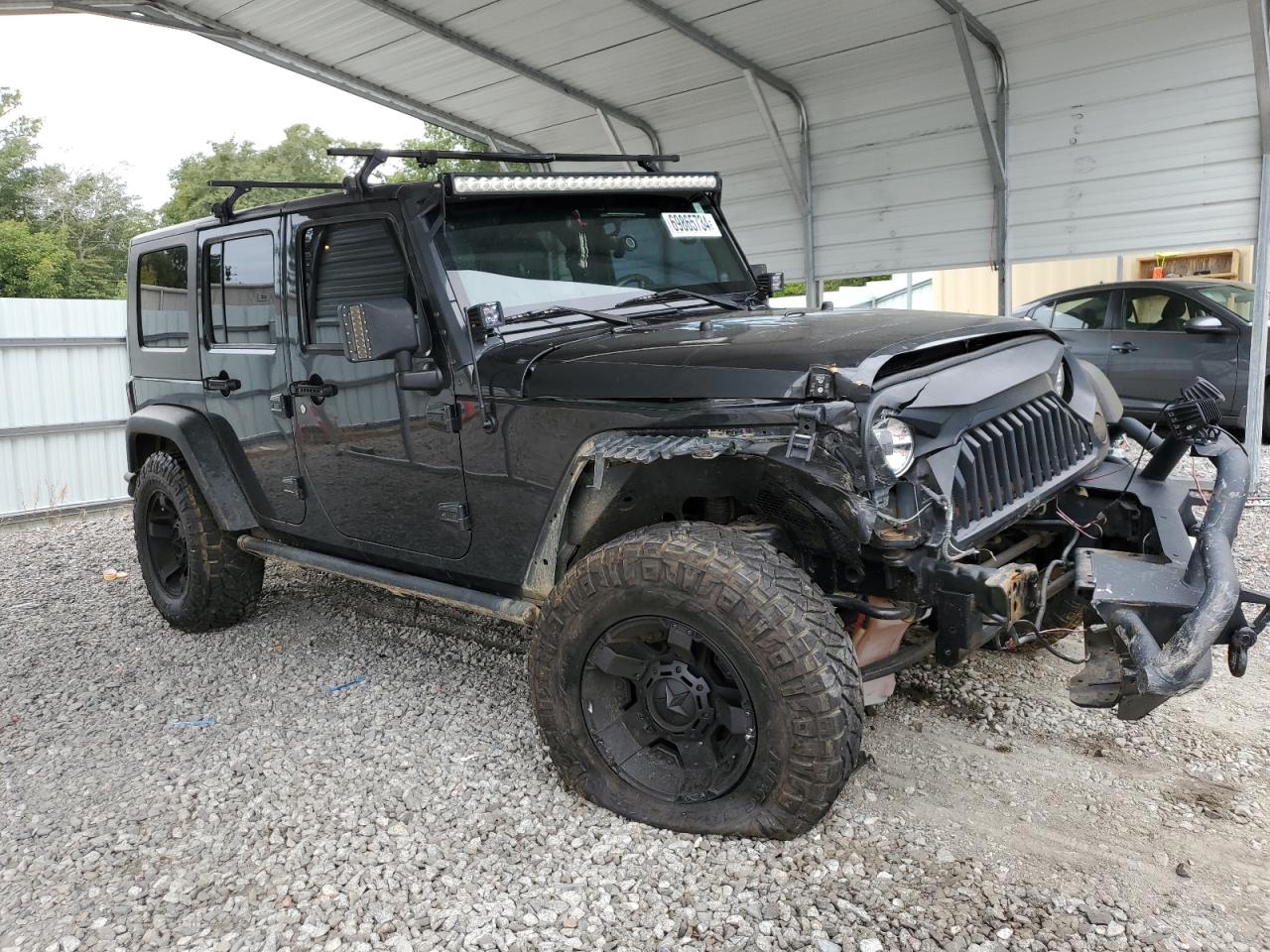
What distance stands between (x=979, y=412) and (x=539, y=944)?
74.9 inches

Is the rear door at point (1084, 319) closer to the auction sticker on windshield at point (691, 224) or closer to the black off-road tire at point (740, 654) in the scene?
the auction sticker on windshield at point (691, 224)

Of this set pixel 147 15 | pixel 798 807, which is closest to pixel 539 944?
pixel 798 807

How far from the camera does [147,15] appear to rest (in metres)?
8.59

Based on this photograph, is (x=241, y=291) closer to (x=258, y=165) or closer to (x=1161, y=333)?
(x=1161, y=333)

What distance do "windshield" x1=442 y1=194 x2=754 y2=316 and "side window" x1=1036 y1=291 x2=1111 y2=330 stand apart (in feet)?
21.9

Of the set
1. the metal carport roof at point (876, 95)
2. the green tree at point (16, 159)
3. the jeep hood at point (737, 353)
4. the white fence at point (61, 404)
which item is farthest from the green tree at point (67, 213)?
the jeep hood at point (737, 353)

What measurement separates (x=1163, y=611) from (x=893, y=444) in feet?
2.88

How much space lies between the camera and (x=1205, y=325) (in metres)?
8.48

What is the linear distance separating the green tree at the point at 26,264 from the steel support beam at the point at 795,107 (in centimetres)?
1890

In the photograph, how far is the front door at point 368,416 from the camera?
353 centimetres

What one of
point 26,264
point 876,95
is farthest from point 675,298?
point 26,264

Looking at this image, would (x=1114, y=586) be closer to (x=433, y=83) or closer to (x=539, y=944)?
(x=539, y=944)

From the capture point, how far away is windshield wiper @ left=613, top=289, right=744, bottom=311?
3.76m

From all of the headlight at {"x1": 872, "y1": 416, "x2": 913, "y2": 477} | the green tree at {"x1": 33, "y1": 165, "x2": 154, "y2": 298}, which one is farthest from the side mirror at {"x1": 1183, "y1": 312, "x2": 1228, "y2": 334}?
the green tree at {"x1": 33, "y1": 165, "x2": 154, "y2": 298}
